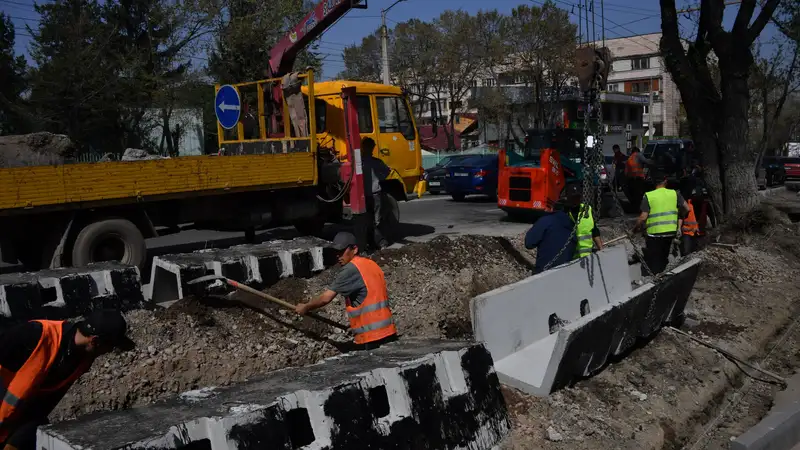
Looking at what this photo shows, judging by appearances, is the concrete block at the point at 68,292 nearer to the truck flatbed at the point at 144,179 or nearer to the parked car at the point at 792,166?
the truck flatbed at the point at 144,179

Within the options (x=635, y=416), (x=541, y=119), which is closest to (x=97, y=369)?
(x=635, y=416)

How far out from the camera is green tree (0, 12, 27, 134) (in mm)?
22938

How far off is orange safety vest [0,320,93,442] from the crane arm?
8.71 metres

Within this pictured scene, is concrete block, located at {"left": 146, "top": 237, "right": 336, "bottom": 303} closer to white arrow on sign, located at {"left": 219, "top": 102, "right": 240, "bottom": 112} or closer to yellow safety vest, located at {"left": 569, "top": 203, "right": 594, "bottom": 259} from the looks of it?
yellow safety vest, located at {"left": 569, "top": 203, "right": 594, "bottom": 259}

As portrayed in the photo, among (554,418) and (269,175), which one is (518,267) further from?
(554,418)

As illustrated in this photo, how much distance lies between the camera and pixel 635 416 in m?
5.76

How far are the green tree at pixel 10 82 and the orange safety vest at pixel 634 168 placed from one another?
61.7 feet

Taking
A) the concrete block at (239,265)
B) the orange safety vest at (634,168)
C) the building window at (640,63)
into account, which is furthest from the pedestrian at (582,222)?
the building window at (640,63)

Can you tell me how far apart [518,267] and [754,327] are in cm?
318

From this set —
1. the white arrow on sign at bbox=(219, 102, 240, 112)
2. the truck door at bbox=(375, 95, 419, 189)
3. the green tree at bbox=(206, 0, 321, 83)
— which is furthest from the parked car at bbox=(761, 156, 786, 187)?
the white arrow on sign at bbox=(219, 102, 240, 112)

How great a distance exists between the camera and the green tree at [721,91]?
531 inches

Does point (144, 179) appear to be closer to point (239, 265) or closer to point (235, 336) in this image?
point (239, 265)

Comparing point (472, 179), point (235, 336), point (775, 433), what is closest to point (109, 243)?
point (235, 336)

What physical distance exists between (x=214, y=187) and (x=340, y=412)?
6288mm
